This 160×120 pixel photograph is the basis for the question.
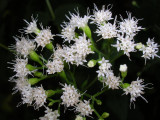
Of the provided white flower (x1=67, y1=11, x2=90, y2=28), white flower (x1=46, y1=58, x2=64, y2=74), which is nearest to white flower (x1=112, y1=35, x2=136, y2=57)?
white flower (x1=67, y1=11, x2=90, y2=28)

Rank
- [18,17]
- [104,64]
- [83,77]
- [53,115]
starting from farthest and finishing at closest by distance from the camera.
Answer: [18,17] → [83,77] → [53,115] → [104,64]

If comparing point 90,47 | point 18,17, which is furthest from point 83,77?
point 18,17

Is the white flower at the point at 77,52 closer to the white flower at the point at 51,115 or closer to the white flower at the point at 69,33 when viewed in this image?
the white flower at the point at 69,33

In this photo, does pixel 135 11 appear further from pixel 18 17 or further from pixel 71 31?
pixel 18 17

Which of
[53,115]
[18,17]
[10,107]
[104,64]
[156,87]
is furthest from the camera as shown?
[10,107]

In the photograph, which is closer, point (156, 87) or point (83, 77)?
point (83, 77)

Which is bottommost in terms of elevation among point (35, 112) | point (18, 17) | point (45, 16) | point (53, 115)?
point (53, 115)
